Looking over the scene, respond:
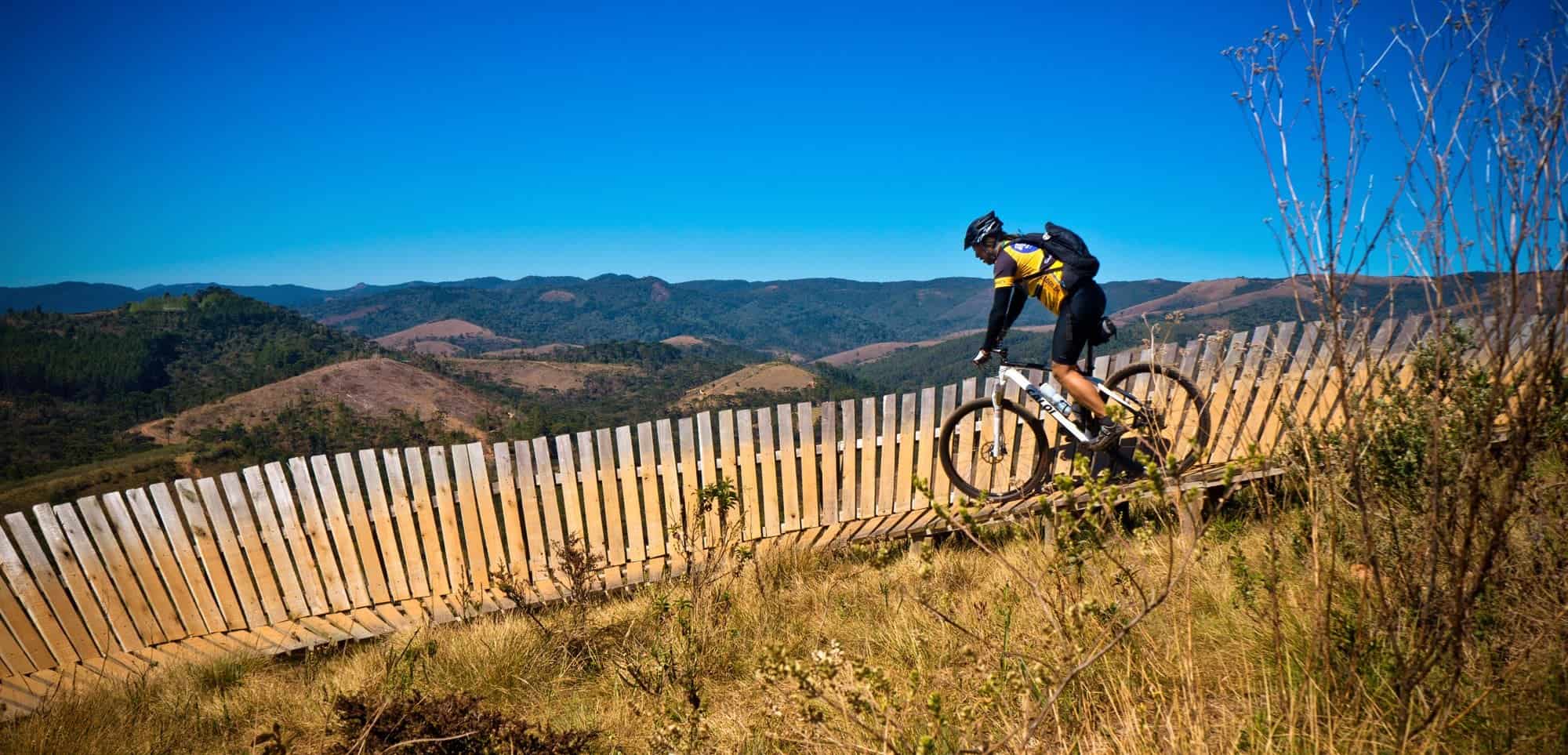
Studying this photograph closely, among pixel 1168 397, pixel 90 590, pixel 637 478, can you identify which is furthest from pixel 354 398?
pixel 1168 397

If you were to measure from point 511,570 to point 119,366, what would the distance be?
392 ft

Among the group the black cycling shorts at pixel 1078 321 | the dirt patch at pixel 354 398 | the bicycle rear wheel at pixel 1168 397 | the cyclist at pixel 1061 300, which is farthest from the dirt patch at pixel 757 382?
the black cycling shorts at pixel 1078 321

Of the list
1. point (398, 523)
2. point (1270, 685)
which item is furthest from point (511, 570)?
point (1270, 685)

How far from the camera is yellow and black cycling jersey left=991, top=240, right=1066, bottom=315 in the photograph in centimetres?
530

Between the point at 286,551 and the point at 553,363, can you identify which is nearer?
the point at 286,551

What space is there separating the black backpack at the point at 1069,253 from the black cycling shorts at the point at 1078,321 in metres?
0.07

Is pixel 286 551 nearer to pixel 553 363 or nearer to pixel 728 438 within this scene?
pixel 728 438

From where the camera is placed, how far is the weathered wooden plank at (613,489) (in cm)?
611

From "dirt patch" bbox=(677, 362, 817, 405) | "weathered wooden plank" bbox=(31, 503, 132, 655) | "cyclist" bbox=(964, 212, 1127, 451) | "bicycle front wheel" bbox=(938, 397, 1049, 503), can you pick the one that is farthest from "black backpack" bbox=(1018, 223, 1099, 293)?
"dirt patch" bbox=(677, 362, 817, 405)

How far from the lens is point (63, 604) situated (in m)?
5.57

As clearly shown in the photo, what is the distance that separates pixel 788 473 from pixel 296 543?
3.84 meters

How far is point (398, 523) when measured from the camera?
5992 millimetres

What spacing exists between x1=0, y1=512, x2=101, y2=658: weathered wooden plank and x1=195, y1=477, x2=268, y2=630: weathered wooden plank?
81 cm

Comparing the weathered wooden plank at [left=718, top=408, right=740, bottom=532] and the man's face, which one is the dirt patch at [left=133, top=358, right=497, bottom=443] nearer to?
the weathered wooden plank at [left=718, top=408, right=740, bottom=532]
